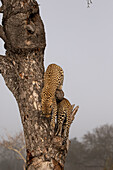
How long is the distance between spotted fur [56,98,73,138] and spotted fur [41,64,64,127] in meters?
0.09

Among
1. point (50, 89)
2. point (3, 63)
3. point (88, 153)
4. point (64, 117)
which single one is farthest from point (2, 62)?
point (88, 153)

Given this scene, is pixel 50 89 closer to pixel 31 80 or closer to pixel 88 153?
pixel 31 80

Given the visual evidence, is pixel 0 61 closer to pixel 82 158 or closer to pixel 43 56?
pixel 43 56

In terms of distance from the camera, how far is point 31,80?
6.97 ft

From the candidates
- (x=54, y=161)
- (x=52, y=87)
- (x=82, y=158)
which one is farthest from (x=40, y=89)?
(x=82, y=158)

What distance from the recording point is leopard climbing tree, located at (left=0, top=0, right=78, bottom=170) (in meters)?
1.99

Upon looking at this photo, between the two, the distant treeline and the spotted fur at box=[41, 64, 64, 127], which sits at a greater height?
the distant treeline

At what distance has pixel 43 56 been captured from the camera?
90.2 inches

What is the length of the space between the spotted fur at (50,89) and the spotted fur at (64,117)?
3.7 inches

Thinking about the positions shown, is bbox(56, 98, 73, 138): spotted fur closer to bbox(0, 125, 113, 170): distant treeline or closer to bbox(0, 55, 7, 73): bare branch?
bbox(0, 55, 7, 73): bare branch

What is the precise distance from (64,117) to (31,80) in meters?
0.51

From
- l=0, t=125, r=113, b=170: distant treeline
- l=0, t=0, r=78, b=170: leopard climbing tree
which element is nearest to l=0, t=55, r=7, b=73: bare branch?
l=0, t=0, r=78, b=170: leopard climbing tree

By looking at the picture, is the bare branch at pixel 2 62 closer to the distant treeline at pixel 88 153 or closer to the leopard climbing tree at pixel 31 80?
the leopard climbing tree at pixel 31 80

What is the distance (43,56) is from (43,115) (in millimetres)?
638
